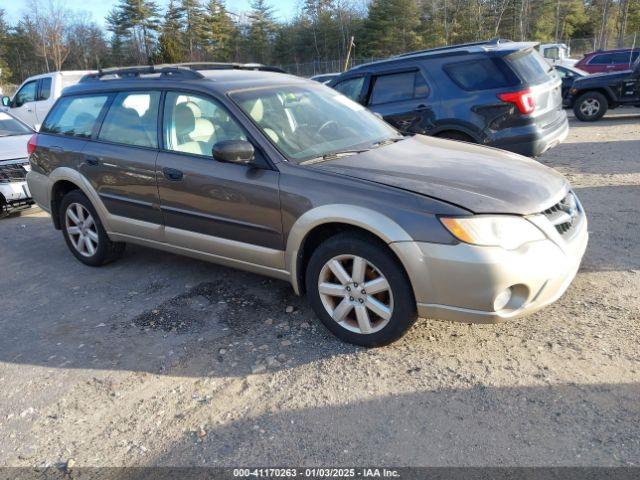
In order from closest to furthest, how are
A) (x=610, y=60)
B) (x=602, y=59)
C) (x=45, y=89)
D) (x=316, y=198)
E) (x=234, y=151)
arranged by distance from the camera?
(x=316, y=198) → (x=234, y=151) → (x=45, y=89) → (x=610, y=60) → (x=602, y=59)

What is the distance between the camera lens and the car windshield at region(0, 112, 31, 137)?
838cm

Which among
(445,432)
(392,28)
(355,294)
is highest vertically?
(392,28)

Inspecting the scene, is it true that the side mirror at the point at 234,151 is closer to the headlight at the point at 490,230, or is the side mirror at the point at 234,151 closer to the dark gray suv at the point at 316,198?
the dark gray suv at the point at 316,198

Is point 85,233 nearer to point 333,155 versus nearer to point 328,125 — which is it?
point 328,125

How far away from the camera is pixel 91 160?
486 centimetres

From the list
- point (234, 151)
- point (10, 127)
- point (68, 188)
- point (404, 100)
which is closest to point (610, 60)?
point (404, 100)

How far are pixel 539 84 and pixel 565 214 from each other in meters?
3.99

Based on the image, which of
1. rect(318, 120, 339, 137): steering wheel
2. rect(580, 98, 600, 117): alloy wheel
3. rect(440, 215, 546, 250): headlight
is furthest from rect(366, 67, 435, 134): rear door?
rect(580, 98, 600, 117): alloy wheel

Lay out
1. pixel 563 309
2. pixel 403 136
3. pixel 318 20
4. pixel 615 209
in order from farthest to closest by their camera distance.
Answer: pixel 318 20, pixel 615 209, pixel 403 136, pixel 563 309

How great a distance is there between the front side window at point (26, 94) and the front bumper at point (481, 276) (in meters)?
13.5

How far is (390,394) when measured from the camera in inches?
118

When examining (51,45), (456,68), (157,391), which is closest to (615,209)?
(456,68)

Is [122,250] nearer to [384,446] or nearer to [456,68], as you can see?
[384,446]

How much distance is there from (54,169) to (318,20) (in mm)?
57573
